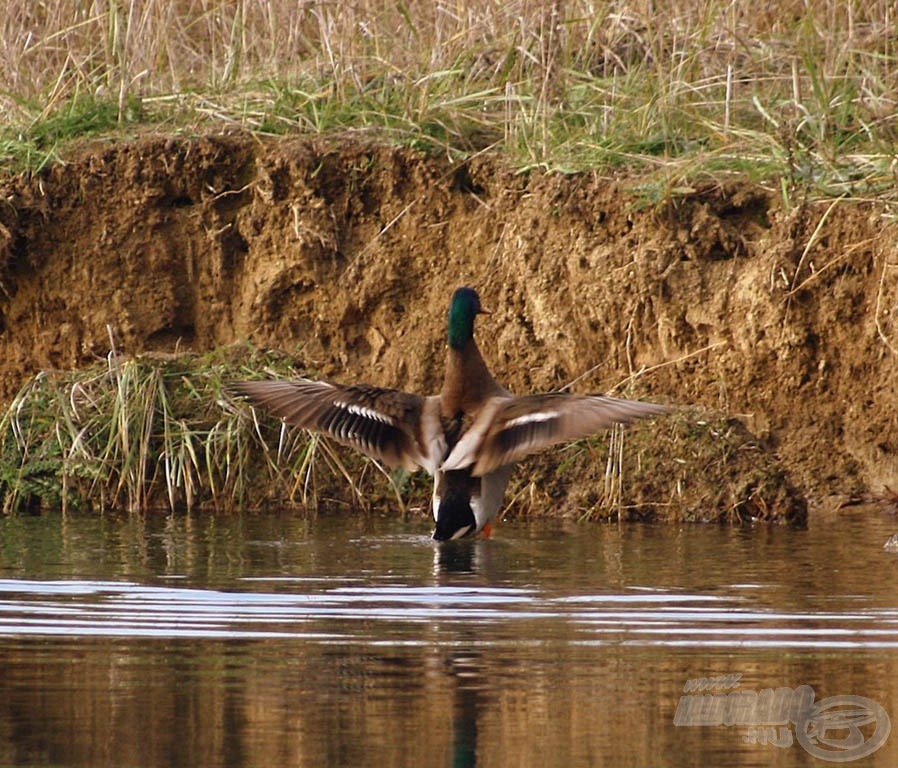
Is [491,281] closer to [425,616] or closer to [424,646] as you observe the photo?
[425,616]

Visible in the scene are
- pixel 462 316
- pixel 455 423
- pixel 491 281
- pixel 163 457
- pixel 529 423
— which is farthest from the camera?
pixel 491 281

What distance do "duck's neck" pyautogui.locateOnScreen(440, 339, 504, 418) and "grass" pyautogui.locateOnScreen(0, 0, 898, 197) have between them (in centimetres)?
196

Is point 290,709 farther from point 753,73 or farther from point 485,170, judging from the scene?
point 753,73

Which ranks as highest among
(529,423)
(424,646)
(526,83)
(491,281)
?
(526,83)

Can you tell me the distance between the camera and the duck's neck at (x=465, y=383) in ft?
34.0

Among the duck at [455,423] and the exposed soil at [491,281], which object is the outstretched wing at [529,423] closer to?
the duck at [455,423]

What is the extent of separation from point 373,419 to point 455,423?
0.40 meters

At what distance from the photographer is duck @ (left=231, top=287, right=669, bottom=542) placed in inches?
388

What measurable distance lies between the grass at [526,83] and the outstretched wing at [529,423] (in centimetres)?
243

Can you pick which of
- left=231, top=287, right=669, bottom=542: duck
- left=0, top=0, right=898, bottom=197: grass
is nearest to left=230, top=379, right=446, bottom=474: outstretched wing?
left=231, top=287, right=669, bottom=542: duck

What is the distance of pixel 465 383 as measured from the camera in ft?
34.4

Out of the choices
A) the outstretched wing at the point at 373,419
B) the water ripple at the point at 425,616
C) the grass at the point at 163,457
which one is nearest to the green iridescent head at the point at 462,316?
the outstretched wing at the point at 373,419

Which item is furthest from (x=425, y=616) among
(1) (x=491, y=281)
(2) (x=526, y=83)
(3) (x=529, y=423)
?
(2) (x=526, y=83)

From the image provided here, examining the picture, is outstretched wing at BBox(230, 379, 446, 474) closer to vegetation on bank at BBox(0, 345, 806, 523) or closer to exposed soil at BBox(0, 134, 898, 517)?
vegetation on bank at BBox(0, 345, 806, 523)
